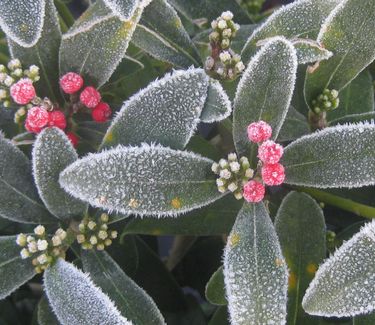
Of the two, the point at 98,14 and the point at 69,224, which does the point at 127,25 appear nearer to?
the point at 98,14

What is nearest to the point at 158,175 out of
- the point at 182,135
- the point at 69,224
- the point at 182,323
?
the point at 182,135

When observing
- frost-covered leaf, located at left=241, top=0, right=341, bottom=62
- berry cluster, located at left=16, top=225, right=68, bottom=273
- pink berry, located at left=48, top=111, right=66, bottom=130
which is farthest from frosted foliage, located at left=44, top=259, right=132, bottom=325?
frost-covered leaf, located at left=241, top=0, right=341, bottom=62

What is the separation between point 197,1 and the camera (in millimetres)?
1236

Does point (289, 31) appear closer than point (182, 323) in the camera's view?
Yes

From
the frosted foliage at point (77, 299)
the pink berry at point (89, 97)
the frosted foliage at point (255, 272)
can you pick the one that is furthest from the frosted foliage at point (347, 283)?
the pink berry at point (89, 97)

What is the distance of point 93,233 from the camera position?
40.0 inches

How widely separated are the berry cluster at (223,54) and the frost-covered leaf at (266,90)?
→ 0.22 feet

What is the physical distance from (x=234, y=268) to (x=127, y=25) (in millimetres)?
407

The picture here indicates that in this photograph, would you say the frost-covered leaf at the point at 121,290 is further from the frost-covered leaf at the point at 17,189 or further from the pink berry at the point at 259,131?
the pink berry at the point at 259,131

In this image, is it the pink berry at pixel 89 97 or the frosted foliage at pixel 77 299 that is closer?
the frosted foliage at pixel 77 299

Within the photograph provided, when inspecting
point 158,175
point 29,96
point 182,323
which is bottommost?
point 182,323

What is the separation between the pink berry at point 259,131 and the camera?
88cm

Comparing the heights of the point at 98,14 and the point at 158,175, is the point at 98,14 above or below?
above

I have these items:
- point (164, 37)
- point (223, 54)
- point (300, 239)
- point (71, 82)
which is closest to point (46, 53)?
point (71, 82)
